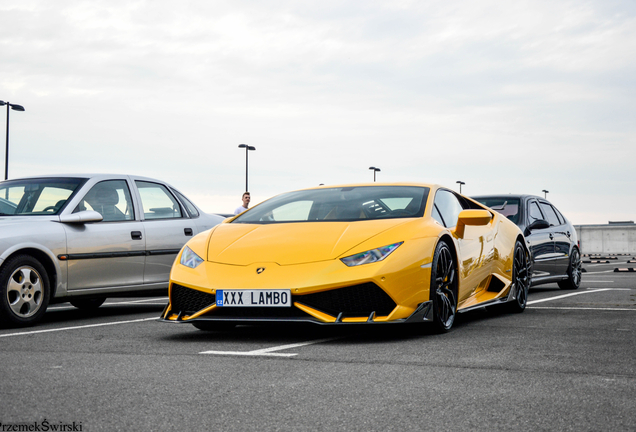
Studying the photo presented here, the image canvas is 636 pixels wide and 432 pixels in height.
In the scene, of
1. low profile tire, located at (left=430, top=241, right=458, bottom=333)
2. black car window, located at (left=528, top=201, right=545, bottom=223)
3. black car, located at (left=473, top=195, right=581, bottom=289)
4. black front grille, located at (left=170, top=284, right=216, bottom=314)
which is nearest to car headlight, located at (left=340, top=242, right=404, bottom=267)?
low profile tire, located at (left=430, top=241, right=458, bottom=333)

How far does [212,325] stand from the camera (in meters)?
5.80

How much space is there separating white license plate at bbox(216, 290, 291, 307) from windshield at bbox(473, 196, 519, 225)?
667 cm

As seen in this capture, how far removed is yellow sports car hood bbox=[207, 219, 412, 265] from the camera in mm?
5480

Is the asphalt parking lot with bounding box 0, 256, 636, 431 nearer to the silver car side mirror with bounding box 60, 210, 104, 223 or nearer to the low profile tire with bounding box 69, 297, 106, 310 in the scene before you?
the silver car side mirror with bounding box 60, 210, 104, 223

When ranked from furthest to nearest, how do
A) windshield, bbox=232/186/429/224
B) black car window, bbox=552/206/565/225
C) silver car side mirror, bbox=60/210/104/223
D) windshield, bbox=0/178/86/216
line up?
black car window, bbox=552/206/565/225 < windshield, bbox=0/178/86/216 < silver car side mirror, bbox=60/210/104/223 < windshield, bbox=232/186/429/224

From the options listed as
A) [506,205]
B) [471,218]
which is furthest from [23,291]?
[506,205]

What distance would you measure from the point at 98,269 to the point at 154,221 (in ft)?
3.42

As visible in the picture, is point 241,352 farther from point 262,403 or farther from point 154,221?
point 154,221

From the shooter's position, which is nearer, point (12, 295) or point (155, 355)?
point (155, 355)

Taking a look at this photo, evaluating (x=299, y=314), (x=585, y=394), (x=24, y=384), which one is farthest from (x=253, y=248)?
(x=585, y=394)

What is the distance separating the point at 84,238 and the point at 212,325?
2.34 metres

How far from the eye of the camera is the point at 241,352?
4895 millimetres

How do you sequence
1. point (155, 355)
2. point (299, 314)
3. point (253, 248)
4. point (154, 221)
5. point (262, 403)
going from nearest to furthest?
point (262, 403) < point (155, 355) < point (299, 314) < point (253, 248) < point (154, 221)

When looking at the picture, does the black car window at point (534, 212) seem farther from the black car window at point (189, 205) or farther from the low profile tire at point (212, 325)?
the low profile tire at point (212, 325)
